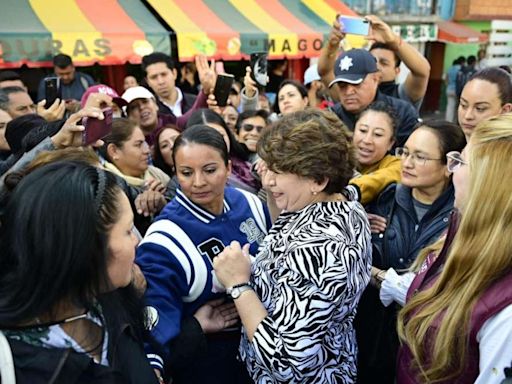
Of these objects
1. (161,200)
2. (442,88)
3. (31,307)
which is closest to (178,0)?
(161,200)

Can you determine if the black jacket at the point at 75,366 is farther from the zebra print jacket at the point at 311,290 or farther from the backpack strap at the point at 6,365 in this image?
the zebra print jacket at the point at 311,290

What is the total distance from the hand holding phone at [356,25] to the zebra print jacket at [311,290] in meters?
1.82

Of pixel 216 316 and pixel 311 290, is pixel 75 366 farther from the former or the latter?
pixel 216 316

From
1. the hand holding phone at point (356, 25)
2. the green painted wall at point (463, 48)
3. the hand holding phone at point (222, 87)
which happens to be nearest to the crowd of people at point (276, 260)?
the hand holding phone at point (356, 25)

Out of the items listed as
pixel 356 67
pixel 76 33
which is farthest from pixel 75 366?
pixel 76 33

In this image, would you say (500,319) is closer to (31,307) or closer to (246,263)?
(246,263)

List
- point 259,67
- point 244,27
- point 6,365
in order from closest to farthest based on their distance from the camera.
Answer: point 6,365, point 259,67, point 244,27

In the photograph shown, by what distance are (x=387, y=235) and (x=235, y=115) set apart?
2302mm

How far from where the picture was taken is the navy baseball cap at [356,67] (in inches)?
105

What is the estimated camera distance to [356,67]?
2.68 m

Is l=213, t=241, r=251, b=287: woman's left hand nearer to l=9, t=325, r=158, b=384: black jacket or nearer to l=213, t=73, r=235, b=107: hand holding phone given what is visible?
l=9, t=325, r=158, b=384: black jacket

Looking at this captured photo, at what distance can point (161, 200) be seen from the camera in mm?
2195

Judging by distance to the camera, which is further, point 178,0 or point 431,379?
point 178,0

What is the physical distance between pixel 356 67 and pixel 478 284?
1921 millimetres
